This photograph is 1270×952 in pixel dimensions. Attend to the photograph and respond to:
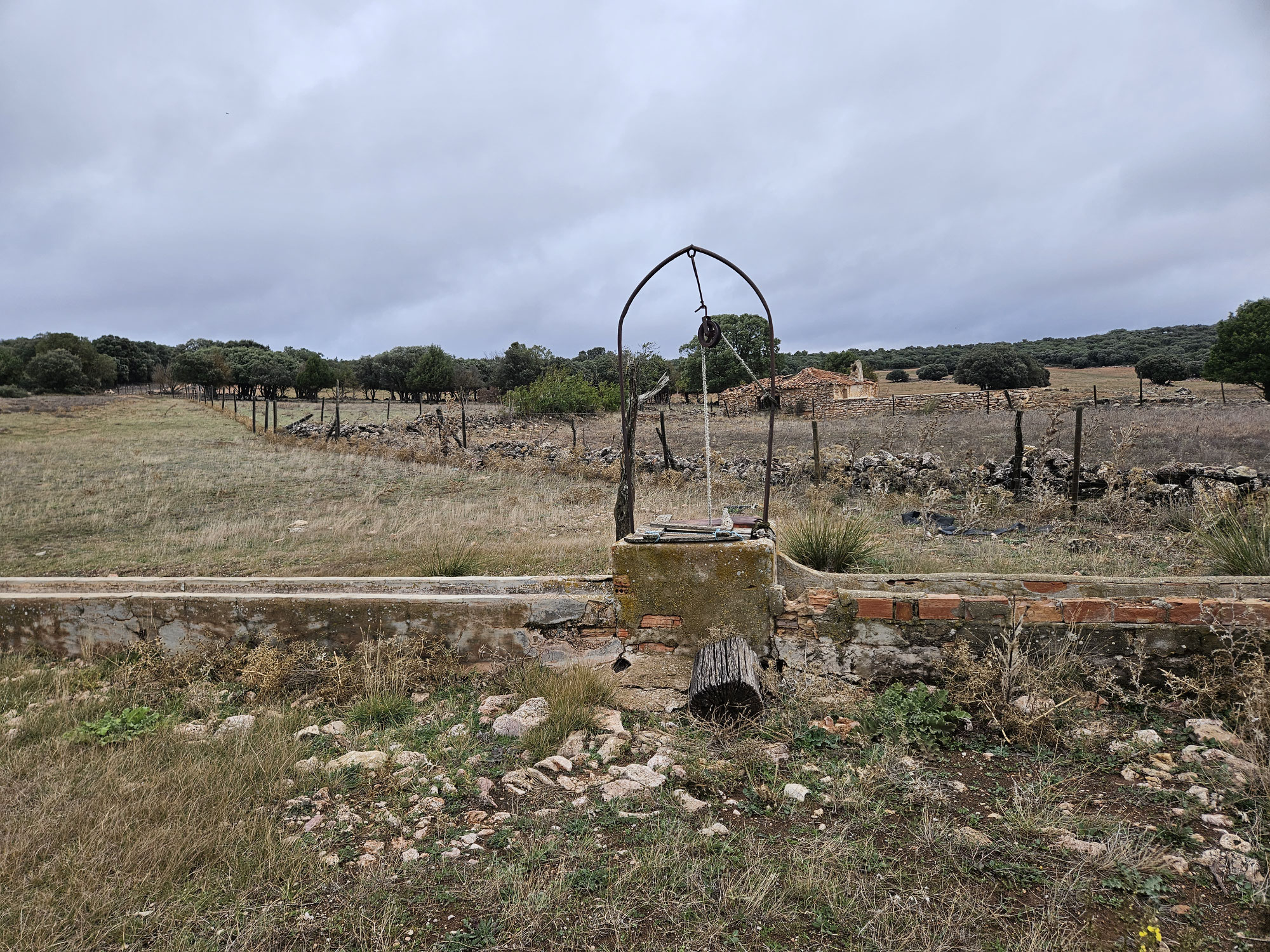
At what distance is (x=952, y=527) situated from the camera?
897 centimetres

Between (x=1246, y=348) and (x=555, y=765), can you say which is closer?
(x=555, y=765)

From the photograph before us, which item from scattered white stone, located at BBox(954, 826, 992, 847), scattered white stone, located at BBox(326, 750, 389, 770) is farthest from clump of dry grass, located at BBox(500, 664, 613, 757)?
scattered white stone, located at BBox(954, 826, 992, 847)

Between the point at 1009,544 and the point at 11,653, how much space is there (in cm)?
958

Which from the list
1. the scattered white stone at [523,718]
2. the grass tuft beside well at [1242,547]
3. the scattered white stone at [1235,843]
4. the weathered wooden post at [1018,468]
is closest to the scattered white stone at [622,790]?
the scattered white stone at [523,718]

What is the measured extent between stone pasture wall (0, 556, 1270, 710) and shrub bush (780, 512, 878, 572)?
1.49m

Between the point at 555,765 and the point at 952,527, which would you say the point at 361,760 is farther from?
the point at 952,527

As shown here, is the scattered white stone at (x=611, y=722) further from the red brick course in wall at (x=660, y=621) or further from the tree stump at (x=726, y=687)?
the red brick course in wall at (x=660, y=621)

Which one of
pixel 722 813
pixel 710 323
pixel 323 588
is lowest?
pixel 722 813

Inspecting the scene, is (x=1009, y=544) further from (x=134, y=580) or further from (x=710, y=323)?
(x=134, y=580)

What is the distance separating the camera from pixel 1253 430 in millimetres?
15555

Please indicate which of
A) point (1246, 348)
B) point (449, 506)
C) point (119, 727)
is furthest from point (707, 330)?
point (1246, 348)

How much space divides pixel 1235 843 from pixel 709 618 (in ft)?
8.20

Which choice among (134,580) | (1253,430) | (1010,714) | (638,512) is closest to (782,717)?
(1010,714)

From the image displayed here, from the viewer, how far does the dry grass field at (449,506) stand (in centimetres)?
748
